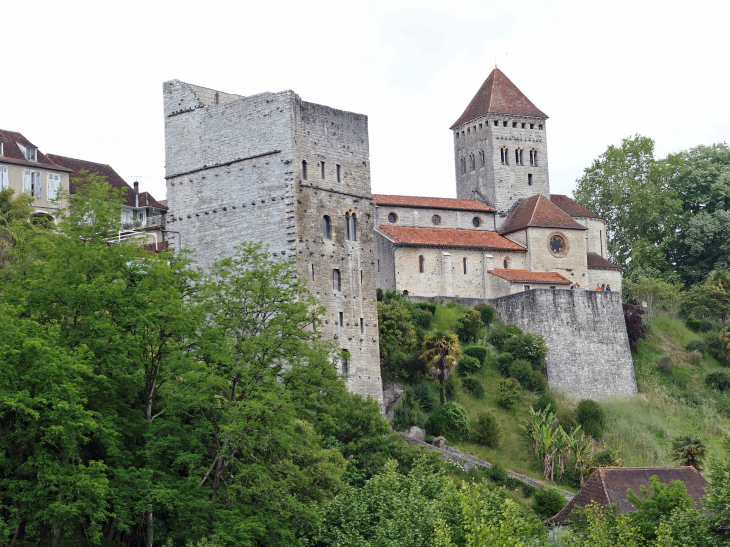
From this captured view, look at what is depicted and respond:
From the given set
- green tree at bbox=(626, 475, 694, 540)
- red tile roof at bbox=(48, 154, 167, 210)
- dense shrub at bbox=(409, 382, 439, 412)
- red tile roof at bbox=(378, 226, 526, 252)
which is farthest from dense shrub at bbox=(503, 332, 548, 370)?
green tree at bbox=(626, 475, 694, 540)

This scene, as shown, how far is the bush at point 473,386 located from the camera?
2277 inches

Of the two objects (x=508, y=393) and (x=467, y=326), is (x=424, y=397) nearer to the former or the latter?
(x=508, y=393)

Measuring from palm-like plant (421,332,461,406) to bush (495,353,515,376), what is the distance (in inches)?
121

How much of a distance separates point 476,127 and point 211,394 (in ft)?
160

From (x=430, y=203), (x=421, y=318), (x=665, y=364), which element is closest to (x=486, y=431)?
(x=421, y=318)

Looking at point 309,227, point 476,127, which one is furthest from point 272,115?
point 476,127

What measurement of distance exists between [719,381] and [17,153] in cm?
3918

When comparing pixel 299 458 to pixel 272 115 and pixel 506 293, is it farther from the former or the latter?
pixel 506 293

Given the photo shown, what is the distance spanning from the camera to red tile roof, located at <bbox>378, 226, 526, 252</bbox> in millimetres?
67250

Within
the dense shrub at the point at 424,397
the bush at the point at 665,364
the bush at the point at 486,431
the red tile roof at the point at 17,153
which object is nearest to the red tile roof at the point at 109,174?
the red tile roof at the point at 17,153

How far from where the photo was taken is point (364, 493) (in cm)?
3784

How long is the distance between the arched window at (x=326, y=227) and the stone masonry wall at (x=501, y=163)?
2803 centimetres

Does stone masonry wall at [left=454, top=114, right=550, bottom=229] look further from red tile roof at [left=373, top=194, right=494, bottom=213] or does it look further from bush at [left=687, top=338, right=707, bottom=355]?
bush at [left=687, top=338, right=707, bottom=355]

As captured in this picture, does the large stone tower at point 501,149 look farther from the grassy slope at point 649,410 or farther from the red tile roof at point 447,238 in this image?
the grassy slope at point 649,410
